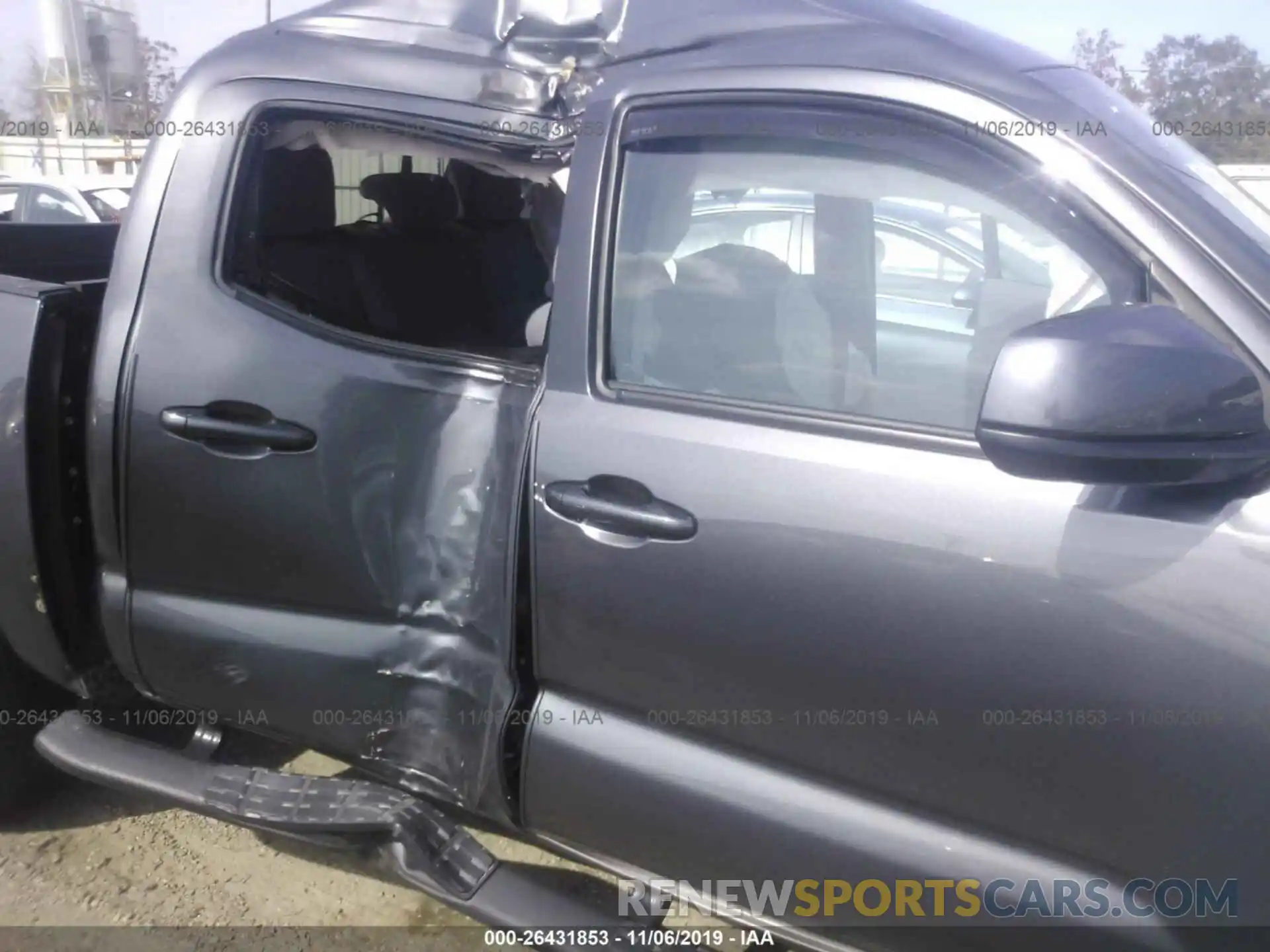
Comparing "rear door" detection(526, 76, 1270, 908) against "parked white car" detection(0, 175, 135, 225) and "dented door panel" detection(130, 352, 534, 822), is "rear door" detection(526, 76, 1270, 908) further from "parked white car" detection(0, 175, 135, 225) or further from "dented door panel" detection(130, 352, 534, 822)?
"parked white car" detection(0, 175, 135, 225)

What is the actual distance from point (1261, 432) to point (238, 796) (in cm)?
200

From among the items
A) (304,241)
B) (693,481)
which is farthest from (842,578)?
(304,241)

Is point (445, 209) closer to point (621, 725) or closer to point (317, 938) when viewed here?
point (621, 725)

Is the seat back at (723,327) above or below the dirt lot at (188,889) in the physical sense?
above

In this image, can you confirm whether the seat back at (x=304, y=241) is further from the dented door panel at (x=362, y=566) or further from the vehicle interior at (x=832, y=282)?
the vehicle interior at (x=832, y=282)

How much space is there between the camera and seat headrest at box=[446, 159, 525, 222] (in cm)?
288

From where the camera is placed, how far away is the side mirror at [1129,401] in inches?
53.9

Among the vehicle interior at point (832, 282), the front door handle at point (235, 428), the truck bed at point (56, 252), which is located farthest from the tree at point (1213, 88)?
the truck bed at point (56, 252)

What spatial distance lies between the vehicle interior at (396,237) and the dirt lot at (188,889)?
4.02 feet

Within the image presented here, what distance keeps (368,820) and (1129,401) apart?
1593mm

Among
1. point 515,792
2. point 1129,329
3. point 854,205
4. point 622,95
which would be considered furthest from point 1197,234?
point 515,792

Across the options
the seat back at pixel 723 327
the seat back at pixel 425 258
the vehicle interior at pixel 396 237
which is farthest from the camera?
the seat back at pixel 425 258

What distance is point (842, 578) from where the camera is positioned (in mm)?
1671

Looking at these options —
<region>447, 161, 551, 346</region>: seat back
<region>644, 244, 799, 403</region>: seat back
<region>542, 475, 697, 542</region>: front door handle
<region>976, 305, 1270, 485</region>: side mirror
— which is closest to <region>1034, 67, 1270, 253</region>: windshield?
<region>976, 305, 1270, 485</region>: side mirror
